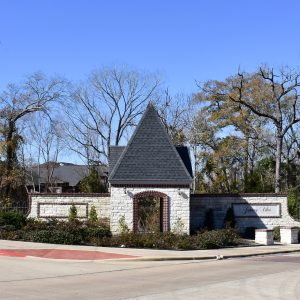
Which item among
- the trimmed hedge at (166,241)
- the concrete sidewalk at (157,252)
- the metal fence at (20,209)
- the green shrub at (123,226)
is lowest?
the concrete sidewalk at (157,252)

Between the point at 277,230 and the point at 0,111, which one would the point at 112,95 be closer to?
the point at 0,111

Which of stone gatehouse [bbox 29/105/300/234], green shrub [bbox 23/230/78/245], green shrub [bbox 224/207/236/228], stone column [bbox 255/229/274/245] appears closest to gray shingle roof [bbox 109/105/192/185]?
stone gatehouse [bbox 29/105/300/234]

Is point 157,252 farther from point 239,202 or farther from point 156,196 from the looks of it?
point 239,202

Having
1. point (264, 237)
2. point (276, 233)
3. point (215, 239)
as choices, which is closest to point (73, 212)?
point (215, 239)

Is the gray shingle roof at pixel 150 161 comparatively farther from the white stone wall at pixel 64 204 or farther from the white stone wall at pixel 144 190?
the white stone wall at pixel 64 204

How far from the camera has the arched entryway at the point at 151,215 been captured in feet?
93.1

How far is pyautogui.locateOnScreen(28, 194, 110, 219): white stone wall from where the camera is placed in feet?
99.1

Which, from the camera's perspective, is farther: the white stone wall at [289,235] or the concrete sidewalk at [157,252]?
the white stone wall at [289,235]

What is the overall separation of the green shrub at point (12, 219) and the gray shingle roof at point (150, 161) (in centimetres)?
516

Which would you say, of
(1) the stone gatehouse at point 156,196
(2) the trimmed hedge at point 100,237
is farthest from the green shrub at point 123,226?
(2) the trimmed hedge at point 100,237

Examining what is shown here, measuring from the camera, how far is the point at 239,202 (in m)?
31.4

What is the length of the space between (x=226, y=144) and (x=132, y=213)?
86.4 feet

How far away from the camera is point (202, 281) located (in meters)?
14.2

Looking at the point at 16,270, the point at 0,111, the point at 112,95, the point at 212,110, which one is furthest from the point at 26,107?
the point at 16,270
